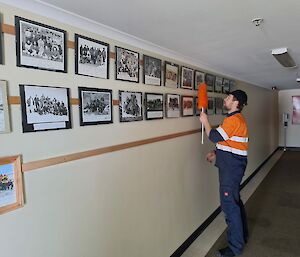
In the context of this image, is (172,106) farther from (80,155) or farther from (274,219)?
(274,219)

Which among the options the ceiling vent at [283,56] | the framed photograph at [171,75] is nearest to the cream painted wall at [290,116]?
the ceiling vent at [283,56]

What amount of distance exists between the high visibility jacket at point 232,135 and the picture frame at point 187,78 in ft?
Result: 2.01

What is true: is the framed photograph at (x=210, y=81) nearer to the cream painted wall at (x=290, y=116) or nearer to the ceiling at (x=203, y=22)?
the ceiling at (x=203, y=22)

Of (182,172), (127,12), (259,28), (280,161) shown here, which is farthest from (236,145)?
(280,161)

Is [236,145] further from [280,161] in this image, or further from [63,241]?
[280,161]

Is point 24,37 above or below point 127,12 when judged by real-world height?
below

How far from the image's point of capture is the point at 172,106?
2.59 m

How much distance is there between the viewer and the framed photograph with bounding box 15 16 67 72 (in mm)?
1265

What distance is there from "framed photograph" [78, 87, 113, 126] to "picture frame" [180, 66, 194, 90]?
1200mm

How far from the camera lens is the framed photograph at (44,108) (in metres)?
1.30

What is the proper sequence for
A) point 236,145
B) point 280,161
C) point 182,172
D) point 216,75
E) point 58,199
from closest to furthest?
point 58,199 < point 236,145 < point 182,172 < point 216,75 < point 280,161

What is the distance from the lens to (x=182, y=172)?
278cm

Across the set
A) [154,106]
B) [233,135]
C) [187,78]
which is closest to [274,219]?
[233,135]

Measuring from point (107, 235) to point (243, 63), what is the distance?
8.60 ft
